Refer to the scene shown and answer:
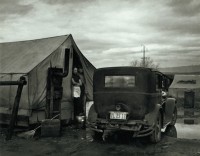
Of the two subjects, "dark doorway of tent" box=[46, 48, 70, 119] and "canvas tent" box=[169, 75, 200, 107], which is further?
"canvas tent" box=[169, 75, 200, 107]

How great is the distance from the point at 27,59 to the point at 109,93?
13.3ft

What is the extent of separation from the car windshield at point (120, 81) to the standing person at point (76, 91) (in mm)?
2523

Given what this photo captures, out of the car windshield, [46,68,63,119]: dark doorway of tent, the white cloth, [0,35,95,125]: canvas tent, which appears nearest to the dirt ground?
[46,68,63,119]: dark doorway of tent

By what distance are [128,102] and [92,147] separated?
1.51 meters

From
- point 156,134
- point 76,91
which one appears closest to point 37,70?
point 76,91

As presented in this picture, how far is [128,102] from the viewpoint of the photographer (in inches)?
305

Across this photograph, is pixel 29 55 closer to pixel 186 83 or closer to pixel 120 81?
pixel 120 81

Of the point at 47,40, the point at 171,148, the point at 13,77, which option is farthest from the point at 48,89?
the point at 171,148

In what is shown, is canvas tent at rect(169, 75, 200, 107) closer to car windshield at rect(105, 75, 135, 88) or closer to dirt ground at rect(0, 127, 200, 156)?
dirt ground at rect(0, 127, 200, 156)

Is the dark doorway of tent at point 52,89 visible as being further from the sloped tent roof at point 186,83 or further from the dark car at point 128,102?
the sloped tent roof at point 186,83

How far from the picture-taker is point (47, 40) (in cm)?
1185

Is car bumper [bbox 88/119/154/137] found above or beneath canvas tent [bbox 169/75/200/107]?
beneath

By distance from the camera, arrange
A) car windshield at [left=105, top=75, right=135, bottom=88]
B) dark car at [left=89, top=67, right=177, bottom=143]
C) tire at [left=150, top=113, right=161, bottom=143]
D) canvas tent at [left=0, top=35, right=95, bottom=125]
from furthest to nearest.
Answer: canvas tent at [left=0, top=35, right=95, bottom=125] → car windshield at [left=105, top=75, right=135, bottom=88] → tire at [left=150, top=113, right=161, bottom=143] → dark car at [left=89, top=67, right=177, bottom=143]

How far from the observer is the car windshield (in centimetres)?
784
